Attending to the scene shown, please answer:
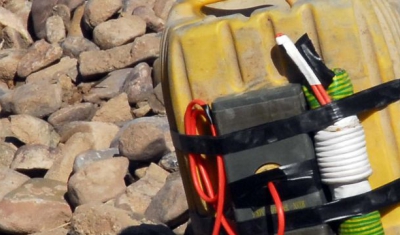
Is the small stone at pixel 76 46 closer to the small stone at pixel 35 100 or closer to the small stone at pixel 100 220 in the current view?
the small stone at pixel 35 100

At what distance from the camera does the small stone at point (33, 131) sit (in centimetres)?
722

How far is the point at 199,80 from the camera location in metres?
2.91

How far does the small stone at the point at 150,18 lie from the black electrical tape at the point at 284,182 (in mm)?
6025

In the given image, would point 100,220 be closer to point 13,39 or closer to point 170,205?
point 170,205

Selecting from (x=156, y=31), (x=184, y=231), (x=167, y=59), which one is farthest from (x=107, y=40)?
(x=167, y=59)

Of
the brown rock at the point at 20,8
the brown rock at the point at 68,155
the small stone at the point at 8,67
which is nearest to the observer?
the brown rock at the point at 68,155

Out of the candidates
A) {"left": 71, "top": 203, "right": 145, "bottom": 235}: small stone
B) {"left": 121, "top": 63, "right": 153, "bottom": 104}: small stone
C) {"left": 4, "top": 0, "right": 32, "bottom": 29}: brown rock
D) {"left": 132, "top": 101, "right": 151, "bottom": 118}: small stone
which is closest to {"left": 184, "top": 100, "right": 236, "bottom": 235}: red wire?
{"left": 71, "top": 203, "right": 145, "bottom": 235}: small stone

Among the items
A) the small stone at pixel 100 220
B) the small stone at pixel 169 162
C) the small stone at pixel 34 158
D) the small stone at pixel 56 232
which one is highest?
the small stone at pixel 100 220

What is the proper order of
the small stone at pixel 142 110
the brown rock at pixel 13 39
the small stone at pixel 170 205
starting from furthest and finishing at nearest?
the brown rock at pixel 13 39
the small stone at pixel 142 110
the small stone at pixel 170 205

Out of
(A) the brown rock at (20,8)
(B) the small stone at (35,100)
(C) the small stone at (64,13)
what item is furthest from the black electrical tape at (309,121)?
(A) the brown rock at (20,8)

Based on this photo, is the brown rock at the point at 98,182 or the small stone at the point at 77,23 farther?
the small stone at the point at 77,23

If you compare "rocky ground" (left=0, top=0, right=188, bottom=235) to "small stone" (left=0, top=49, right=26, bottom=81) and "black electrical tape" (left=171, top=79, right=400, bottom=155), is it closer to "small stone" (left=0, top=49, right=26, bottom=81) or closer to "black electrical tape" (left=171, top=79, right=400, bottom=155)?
"small stone" (left=0, top=49, right=26, bottom=81)

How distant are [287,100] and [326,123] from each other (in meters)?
0.12

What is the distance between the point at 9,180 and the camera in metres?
6.22
